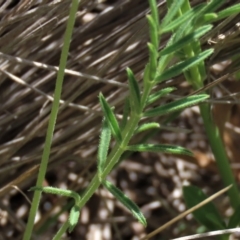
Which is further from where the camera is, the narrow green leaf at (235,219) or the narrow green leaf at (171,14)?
the narrow green leaf at (235,219)

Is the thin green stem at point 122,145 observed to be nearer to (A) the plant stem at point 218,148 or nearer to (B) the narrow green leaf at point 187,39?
(B) the narrow green leaf at point 187,39

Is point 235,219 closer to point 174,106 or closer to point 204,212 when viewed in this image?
point 204,212

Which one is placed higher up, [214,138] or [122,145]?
[122,145]

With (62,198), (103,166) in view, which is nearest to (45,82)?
(62,198)

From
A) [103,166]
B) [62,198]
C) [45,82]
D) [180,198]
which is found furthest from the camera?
[180,198]

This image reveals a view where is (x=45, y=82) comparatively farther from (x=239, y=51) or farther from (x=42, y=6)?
(x=239, y=51)

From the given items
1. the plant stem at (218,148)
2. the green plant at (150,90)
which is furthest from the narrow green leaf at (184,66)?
the plant stem at (218,148)

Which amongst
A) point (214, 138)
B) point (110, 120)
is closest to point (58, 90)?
point (110, 120)

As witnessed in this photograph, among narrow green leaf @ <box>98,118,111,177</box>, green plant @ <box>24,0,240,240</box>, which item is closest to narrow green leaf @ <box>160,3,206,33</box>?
green plant @ <box>24,0,240,240</box>
